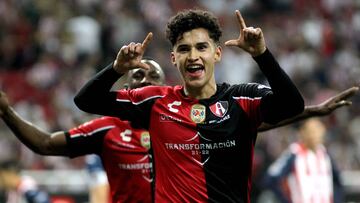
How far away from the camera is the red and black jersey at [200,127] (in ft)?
17.7

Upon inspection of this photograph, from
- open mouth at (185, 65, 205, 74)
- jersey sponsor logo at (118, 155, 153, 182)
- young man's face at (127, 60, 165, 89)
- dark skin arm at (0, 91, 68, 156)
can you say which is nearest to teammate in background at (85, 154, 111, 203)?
jersey sponsor logo at (118, 155, 153, 182)

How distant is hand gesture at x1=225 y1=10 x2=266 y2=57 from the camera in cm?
517

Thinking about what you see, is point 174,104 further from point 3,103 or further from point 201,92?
point 3,103

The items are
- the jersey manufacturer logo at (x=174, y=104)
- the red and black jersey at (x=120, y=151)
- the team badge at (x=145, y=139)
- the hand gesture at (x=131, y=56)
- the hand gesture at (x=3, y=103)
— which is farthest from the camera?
the team badge at (x=145, y=139)

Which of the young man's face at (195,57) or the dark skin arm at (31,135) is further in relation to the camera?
the dark skin arm at (31,135)

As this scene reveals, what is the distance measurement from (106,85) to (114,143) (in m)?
1.45

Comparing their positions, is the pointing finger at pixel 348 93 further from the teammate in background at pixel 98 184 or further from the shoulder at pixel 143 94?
the teammate in background at pixel 98 184

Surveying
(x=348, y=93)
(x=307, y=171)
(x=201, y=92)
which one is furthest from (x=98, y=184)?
(x=307, y=171)

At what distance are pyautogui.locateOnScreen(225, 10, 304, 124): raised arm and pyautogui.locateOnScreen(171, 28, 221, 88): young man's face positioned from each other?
0.86 ft

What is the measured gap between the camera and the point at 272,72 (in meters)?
5.28

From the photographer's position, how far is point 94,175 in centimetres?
848

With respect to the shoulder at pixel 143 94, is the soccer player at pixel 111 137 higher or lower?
lower

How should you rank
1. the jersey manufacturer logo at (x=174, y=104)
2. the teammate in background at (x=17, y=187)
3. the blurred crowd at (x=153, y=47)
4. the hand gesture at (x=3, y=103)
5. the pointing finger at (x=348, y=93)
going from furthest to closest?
the blurred crowd at (x=153, y=47) < the teammate in background at (x=17, y=187) < the hand gesture at (x=3, y=103) < the pointing finger at (x=348, y=93) < the jersey manufacturer logo at (x=174, y=104)

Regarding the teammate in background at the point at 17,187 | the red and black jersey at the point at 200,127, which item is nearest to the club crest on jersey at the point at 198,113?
the red and black jersey at the point at 200,127
